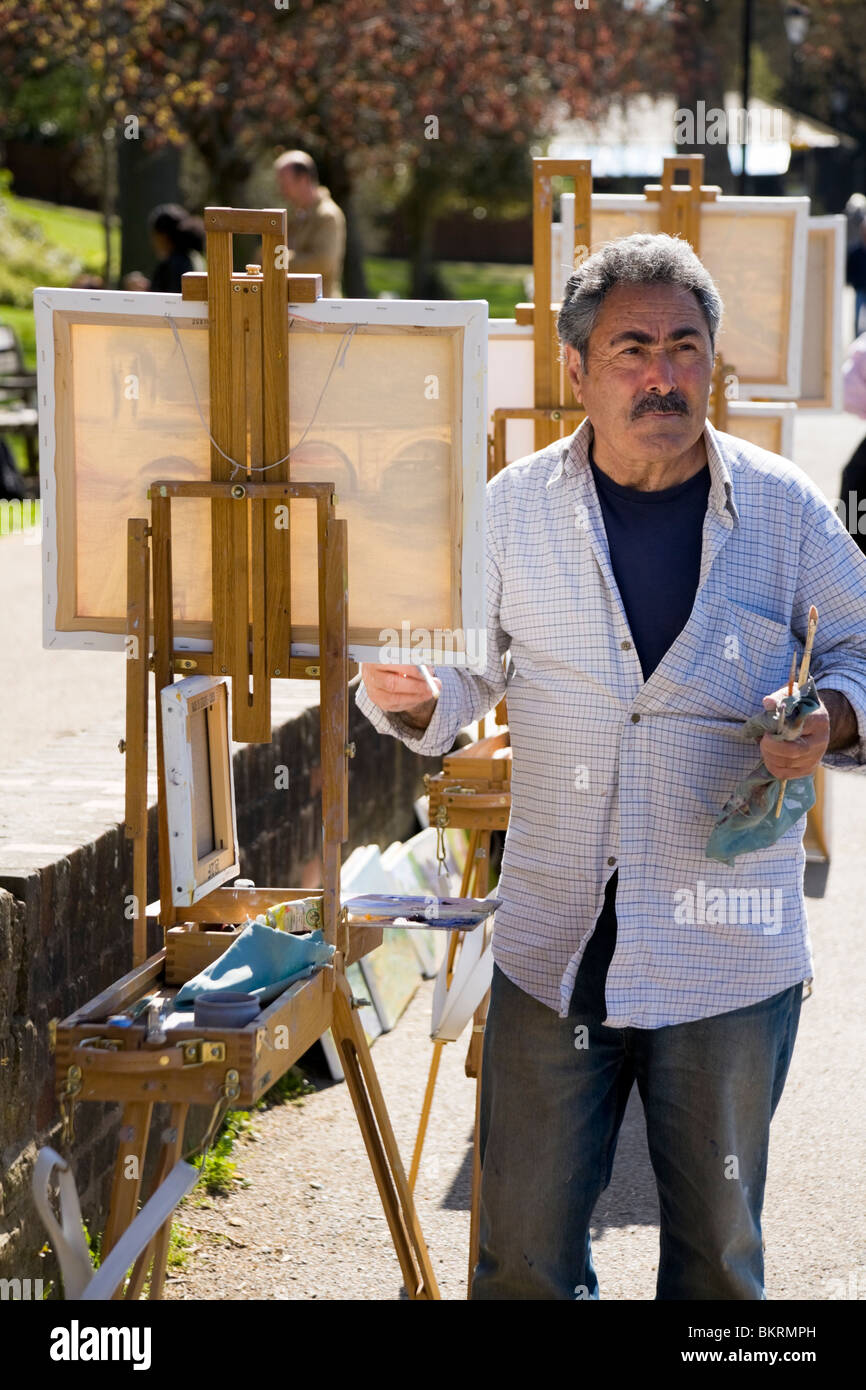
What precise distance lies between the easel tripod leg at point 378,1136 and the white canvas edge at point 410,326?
0.59m

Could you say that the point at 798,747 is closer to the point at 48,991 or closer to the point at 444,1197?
the point at 48,991

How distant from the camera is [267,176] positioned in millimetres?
34781

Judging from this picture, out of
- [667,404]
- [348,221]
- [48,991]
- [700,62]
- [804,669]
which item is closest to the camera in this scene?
[804,669]

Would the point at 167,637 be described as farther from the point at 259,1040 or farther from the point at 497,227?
A: the point at 497,227

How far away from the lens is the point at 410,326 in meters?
2.85

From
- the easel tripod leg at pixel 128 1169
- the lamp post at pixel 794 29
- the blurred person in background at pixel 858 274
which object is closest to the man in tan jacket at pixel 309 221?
the easel tripod leg at pixel 128 1169

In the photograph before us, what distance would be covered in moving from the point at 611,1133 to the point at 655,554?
952 mm

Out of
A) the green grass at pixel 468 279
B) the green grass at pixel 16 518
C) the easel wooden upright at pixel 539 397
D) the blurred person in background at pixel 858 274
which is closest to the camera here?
the easel wooden upright at pixel 539 397

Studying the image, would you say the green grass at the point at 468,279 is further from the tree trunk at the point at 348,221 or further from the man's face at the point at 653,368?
the man's face at the point at 653,368

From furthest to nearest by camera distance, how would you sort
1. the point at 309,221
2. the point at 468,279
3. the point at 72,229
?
the point at 468,279 → the point at 72,229 → the point at 309,221

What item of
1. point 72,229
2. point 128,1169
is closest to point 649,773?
point 128,1169

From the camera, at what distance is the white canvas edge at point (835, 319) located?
21.5 feet

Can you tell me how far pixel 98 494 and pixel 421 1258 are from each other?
57.3 inches
